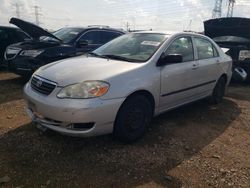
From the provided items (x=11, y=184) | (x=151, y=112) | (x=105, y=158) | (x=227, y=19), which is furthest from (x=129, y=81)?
(x=227, y=19)

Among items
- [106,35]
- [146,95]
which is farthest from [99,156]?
[106,35]

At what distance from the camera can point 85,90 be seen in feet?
11.6

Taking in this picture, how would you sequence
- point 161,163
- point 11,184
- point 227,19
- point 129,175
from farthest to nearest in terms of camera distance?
point 227,19 < point 161,163 < point 129,175 < point 11,184

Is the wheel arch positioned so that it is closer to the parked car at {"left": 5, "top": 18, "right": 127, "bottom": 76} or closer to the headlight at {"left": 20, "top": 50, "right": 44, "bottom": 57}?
the parked car at {"left": 5, "top": 18, "right": 127, "bottom": 76}

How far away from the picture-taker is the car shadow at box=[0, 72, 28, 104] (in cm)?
621

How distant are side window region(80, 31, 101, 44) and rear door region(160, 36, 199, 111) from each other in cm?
371

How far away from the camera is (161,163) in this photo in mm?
3656

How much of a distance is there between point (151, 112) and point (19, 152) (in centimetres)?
191

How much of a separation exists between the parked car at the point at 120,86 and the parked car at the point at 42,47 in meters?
2.49

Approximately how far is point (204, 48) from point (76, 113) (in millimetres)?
3288

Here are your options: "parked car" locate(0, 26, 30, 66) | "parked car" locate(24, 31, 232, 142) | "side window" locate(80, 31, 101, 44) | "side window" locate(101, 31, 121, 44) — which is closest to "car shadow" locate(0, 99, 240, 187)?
"parked car" locate(24, 31, 232, 142)

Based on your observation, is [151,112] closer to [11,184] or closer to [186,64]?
[186,64]

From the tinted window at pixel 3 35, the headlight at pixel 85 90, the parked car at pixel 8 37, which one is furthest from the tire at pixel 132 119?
the tinted window at pixel 3 35

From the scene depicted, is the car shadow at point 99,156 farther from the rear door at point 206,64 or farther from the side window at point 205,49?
the side window at point 205,49
